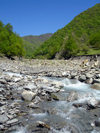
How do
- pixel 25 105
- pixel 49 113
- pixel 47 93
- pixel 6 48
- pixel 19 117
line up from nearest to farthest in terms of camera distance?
pixel 19 117
pixel 49 113
pixel 25 105
pixel 47 93
pixel 6 48

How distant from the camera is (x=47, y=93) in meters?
12.1

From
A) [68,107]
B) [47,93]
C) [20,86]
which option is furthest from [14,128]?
[20,86]

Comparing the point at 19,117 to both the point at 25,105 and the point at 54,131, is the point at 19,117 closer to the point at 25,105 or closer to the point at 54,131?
the point at 25,105

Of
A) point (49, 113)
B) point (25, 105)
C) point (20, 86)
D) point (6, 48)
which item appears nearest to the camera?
point (49, 113)

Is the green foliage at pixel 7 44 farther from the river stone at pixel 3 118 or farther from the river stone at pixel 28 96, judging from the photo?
the river stone at pixel 3 118

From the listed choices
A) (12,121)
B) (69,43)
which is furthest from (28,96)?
(69,43)

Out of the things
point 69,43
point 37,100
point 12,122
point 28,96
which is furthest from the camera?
point 69,43

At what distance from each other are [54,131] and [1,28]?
1882 inches

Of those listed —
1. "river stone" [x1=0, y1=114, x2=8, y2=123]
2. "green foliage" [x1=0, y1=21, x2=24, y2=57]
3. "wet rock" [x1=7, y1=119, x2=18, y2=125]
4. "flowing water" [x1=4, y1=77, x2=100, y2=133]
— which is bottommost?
"flowing water" [x1=4, y1=77, x2=100, y2=133]

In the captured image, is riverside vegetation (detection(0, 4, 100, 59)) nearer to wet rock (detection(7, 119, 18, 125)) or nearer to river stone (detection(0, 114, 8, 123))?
river stone (detection(0, 114, 8, 123))

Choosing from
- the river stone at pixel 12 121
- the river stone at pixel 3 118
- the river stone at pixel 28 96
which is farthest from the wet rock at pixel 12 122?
the river stone at pixel 28 96

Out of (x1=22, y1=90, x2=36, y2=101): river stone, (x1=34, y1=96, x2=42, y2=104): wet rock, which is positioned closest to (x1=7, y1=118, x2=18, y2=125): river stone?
(x1=34, y1=96, x2=42, y2=104): wet rock

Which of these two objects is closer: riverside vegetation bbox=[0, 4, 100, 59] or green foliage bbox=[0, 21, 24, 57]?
green foliage bbox=[0, 21, 24, 57]

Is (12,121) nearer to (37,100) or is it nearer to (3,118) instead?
(3,118)
